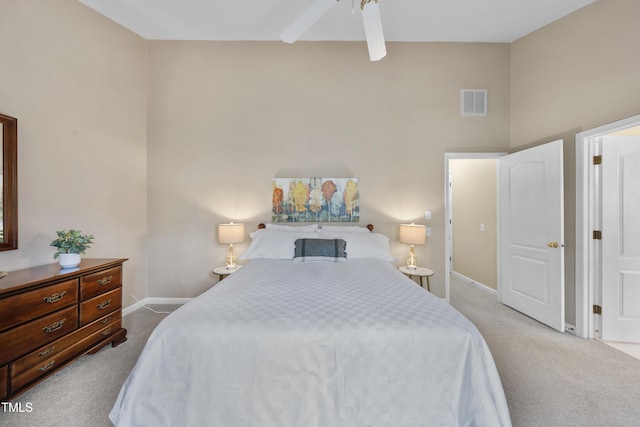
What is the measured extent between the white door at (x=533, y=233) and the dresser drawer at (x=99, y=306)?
4.35 metres

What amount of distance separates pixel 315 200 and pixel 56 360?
2.68 metres

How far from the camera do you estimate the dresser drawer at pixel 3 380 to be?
4.96 ft

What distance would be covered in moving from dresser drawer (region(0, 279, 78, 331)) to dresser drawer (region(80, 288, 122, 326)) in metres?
0.13

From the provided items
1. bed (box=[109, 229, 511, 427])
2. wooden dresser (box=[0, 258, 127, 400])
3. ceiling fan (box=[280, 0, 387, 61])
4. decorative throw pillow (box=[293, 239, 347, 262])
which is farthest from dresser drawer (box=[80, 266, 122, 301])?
ceiling fan (box=[280, 0, 387, 61])

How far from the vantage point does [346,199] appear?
3.30m

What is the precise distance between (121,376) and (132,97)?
308 cm

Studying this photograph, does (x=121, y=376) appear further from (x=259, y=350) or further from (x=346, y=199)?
(x=346, y=199)

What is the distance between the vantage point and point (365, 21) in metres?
1.83

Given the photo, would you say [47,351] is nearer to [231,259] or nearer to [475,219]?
[231,259]

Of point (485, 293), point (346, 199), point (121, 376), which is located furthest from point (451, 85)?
point (121, 376)

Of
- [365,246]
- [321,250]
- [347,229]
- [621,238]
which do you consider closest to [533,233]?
[621,238]

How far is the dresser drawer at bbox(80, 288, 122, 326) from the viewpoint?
6.64 feet

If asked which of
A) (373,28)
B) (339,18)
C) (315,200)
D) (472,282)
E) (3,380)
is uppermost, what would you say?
(339,18)

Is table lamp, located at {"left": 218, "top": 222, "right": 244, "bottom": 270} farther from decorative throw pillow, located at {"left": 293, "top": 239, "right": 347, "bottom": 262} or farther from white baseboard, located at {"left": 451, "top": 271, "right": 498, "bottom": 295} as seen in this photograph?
white baseboard, located at {"left": 451, "top": 271, "right": 498, "bottom": 295}
